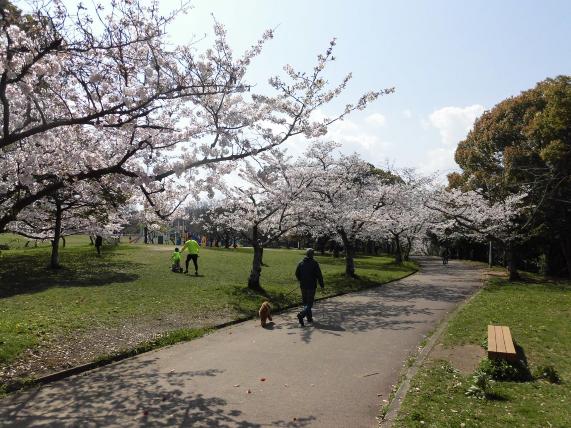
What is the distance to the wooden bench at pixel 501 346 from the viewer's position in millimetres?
6680

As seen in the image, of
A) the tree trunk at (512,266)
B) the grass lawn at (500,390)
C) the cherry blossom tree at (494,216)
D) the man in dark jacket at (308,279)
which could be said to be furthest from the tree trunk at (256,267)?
the tree trunk at (512,266)

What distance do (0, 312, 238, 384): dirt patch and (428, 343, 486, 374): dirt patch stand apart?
16.5ft

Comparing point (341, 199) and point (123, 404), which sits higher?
point (341, 199)

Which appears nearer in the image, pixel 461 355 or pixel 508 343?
pixel 508 343

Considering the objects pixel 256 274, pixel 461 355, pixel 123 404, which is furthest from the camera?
pixel 256 274

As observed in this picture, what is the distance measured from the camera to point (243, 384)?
20.8 ft

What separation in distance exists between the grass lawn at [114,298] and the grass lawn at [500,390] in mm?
5169

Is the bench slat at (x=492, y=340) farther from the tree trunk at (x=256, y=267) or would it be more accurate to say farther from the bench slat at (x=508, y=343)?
the tree trunk at (x=256, y=267)

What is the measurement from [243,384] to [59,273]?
1516 cm

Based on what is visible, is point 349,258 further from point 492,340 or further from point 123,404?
point 123,404

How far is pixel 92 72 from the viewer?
7.00 metres

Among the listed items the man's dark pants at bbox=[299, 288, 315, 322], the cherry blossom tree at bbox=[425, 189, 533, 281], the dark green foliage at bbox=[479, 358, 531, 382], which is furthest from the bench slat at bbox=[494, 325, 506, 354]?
the cherry blossom tree at bbox=[425, 189, 533, 281]

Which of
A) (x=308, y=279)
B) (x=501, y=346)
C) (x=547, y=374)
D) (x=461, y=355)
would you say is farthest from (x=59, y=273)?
(x=547, y=374)

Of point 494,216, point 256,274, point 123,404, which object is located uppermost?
point 494,216
